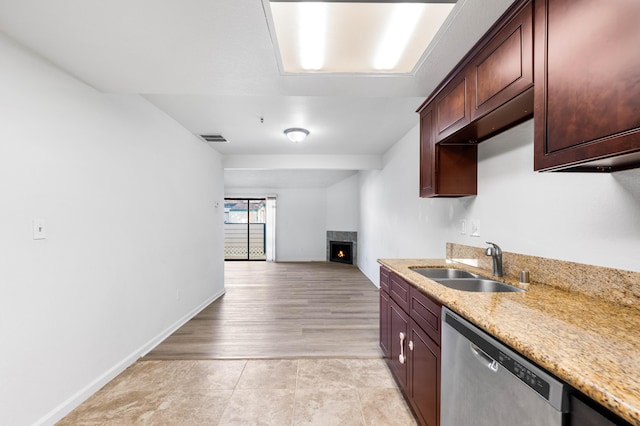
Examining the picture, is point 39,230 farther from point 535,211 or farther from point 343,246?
point 343,246

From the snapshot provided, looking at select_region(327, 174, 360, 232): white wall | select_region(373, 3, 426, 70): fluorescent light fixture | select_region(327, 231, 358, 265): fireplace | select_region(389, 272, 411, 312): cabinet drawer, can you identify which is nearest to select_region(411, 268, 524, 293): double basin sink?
select_region(389, 272, 411, 312): cabinet drawer

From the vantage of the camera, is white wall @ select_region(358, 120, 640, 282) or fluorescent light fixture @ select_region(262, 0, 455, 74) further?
fluorescent light fixture @ select_region(262, 0, 455, 74)

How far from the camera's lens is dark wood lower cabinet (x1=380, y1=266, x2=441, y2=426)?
1549mm

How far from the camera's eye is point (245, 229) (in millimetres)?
9461

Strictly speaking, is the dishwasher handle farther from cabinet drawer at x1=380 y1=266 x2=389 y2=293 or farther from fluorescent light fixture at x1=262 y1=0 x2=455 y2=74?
fluorescent light fixture at x1=262 y1=0 x2=455 y2=74

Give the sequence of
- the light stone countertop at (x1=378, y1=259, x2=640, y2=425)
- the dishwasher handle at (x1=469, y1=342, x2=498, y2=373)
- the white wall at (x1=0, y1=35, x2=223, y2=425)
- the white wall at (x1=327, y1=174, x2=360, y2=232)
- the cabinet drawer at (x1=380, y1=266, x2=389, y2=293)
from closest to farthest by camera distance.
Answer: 1. the light stone countertop at (x1=378, y1=259, x2=640, y2=425)
2. the dishwasher handle at (x1=469, y1=342, x2=498, y2=373)
3. the white wall at (x1=0, y1=35, x2=223, y2=425)
4. the cabinet drawer at (x1=380, y1=266, x2=389, y2=293)
5. the white wall at (x1=327, y1=174, x2=360, y2=232)

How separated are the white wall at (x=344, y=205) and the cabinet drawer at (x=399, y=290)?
554 cm

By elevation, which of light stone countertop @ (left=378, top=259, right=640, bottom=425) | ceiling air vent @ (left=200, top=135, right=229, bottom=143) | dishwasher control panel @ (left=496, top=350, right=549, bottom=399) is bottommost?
dishwasher control panel @ (left=496, top=350, right=549, bottom=399)

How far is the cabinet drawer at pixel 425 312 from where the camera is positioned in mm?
1528

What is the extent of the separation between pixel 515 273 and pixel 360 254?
5727 millimetres

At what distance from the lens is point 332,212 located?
9.05 m

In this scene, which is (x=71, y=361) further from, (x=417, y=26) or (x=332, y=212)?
(x=332, y=212)

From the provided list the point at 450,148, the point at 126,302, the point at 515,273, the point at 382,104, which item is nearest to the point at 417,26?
the point at 450,148

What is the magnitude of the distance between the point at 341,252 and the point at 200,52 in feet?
24.1
